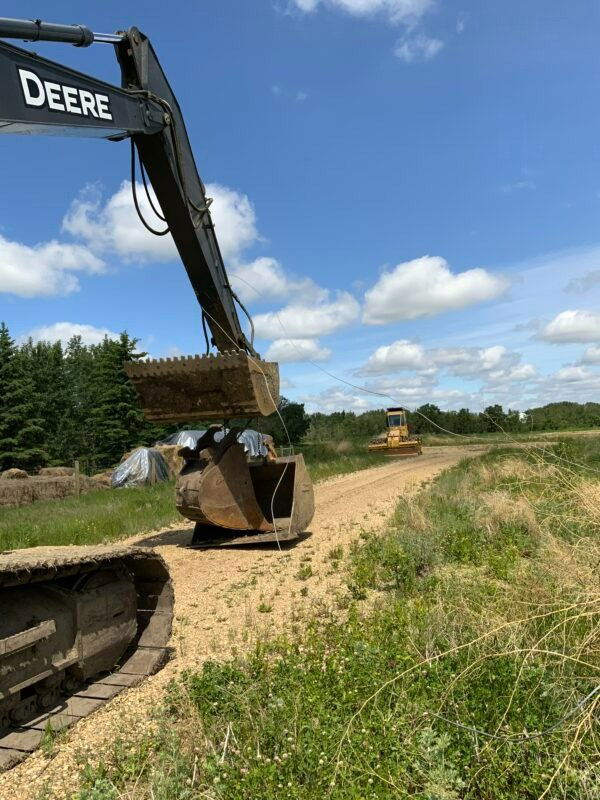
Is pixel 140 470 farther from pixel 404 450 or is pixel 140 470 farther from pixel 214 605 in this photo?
pixel 214 605

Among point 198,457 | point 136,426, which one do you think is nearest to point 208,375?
point 198,457

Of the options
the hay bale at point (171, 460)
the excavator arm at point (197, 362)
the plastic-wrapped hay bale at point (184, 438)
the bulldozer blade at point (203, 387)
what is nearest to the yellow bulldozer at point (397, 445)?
the plastic-wrapped hay bale at point (184, 438)

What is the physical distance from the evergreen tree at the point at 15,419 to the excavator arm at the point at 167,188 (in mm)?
31425

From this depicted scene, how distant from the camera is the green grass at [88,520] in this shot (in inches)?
404

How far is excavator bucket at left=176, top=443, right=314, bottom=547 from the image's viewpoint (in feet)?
28.2

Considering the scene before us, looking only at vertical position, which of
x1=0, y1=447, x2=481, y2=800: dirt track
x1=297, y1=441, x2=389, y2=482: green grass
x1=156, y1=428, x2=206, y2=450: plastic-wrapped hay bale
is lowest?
x1=0, y1=447, x2=481, y2=800: dirt track

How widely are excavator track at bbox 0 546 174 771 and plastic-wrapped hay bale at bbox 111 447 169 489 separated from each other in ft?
65.3

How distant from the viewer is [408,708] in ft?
10.7

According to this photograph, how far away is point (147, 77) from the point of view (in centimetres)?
739

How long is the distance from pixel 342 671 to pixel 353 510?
914cm

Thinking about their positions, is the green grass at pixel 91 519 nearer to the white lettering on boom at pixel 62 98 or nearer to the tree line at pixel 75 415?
the white lettering on boom at pixel 62 98

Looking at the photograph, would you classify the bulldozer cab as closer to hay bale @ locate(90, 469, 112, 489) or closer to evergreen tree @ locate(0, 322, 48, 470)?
hay bale @ locate(90, 469, 112, 489)

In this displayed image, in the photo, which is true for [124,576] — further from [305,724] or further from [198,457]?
[198,457]

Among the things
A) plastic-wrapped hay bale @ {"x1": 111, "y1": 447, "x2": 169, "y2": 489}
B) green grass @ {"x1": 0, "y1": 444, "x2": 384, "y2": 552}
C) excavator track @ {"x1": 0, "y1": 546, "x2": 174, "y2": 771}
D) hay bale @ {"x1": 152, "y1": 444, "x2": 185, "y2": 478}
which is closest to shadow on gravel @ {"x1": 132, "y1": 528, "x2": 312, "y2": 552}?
green grass @ {"x1": 0, "y1": 444, "x2": 384, "y2": 552}
